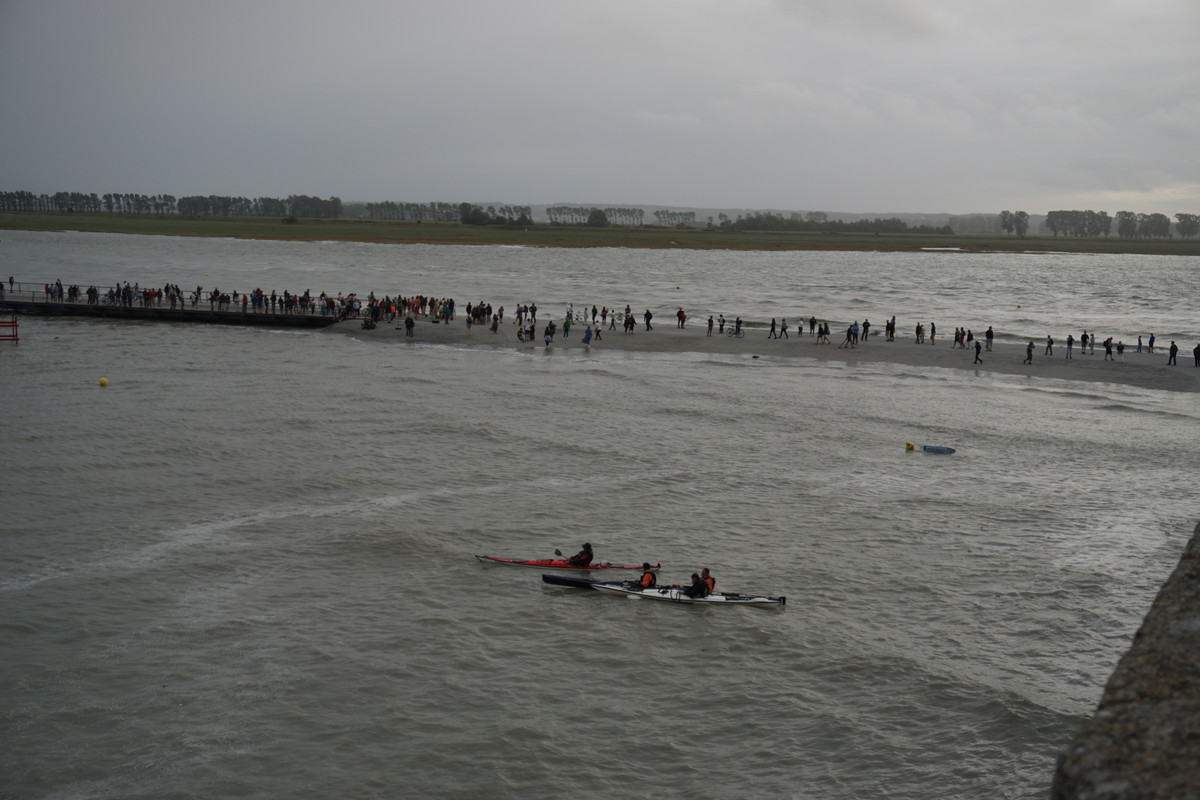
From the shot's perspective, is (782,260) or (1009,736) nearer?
(1009,736)

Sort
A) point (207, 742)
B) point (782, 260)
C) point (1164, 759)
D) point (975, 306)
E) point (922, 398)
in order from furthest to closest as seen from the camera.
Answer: point (782, 260) < point (975, 306) < point (922, 398) < point (207, 742) < point (1164, 759)

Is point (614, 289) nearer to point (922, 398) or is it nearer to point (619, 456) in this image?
point (922, 398)

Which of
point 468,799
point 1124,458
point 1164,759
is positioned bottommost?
point 468,799

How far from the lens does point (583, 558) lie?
834 inches

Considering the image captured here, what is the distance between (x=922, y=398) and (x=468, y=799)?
35463 millimetres

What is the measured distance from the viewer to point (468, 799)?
44.9 feet

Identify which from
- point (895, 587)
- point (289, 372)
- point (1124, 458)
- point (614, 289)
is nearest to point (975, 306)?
point (614, 289)

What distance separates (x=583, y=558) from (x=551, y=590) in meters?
1.04

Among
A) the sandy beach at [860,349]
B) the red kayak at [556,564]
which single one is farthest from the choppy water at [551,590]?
the sandy beach at [860,349]

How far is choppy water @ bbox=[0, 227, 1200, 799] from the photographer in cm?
1477

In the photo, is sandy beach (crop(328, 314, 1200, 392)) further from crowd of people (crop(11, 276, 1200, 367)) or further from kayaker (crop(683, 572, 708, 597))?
kayaker (crop(683, 572, 708, 597))

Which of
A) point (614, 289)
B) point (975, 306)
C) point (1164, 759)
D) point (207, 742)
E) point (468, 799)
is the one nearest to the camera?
point (1164, 759)

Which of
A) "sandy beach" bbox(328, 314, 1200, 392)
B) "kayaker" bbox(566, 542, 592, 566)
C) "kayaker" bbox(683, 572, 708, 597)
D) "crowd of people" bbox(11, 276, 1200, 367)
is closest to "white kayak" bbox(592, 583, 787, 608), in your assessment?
"kayaker" bbox(683, 572, 708, 597)

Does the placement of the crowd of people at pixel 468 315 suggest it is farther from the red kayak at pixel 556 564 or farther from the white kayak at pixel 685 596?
the white kayak at pixel 685 596
